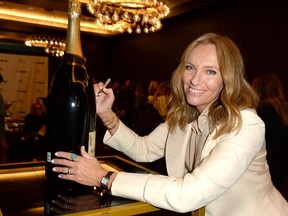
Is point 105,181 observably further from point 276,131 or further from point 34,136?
point 34,136

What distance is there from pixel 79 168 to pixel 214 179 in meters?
0.28

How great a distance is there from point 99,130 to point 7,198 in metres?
4.47

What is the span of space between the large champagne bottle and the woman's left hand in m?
0.04

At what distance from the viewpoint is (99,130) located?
16.5 feet

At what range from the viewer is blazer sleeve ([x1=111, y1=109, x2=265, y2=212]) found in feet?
1.80

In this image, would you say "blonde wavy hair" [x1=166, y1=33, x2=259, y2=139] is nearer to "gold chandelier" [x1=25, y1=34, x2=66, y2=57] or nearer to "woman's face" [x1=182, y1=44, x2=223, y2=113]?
"woman's face" [x1=182, y1=44, x2=223, y2=113]

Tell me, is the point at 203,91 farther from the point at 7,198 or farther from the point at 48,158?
the point at 7,198

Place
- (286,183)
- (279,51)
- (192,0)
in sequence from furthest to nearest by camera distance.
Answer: (192,0), (279,51), (286,183)

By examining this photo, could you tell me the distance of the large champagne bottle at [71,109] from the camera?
0.64 metres

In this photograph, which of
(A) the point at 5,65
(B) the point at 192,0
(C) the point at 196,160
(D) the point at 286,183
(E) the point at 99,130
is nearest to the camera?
(C) the point at 196,160

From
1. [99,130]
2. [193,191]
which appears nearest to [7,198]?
[193,191]

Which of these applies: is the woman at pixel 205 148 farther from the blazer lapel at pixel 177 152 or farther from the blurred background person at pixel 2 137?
the blurred background person at pixel 2 137

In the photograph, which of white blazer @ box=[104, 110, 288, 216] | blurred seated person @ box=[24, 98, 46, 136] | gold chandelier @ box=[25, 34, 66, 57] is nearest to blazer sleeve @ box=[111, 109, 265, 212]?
white blazer @ box=[104, 110, 288, 216]

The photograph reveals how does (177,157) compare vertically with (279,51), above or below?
below
